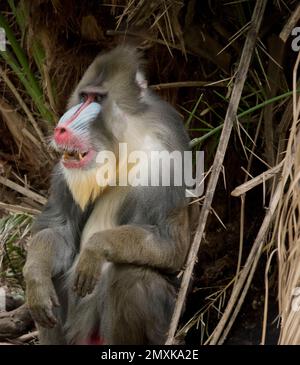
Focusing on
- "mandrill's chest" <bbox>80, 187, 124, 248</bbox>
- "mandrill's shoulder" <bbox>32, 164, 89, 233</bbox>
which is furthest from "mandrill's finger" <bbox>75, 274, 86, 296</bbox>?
"mandrill's shoulder" <bbox>32, 164, 89, 233</bbox>

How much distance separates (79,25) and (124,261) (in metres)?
1.57

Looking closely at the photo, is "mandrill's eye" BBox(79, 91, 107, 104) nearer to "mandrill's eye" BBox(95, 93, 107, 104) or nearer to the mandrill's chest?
"mandrill's eye" BBox(95, 93, 107, 104)

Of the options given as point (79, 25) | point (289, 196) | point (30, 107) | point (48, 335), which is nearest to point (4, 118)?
point (30, 107)

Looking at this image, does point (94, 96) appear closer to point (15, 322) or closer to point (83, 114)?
point (83, 114)

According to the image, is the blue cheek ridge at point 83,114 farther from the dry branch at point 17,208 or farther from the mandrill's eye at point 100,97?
the dry branch at point 17,208

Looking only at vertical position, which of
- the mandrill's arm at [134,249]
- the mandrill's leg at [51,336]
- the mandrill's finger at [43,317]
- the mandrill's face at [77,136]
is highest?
the mandrill's face at [77,136]

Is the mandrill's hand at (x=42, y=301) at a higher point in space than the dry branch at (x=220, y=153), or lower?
lower

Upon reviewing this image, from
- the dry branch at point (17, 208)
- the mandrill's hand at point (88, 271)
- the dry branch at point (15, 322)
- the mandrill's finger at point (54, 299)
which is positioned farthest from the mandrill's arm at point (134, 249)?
the dry branch at point (17, 208)

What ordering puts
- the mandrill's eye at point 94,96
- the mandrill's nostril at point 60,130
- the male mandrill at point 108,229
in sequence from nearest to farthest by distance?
the mandrill's nostril at point 60,130 → the male mandrill at point 108,229 → the mandrill's eye at point 94,96

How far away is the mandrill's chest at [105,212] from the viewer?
4.37 meters

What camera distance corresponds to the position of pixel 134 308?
4125 mm

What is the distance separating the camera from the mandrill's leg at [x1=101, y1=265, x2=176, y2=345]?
4.12 metres

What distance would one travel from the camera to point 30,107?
575 centimetres

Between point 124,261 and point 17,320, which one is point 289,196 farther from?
point 17,320
